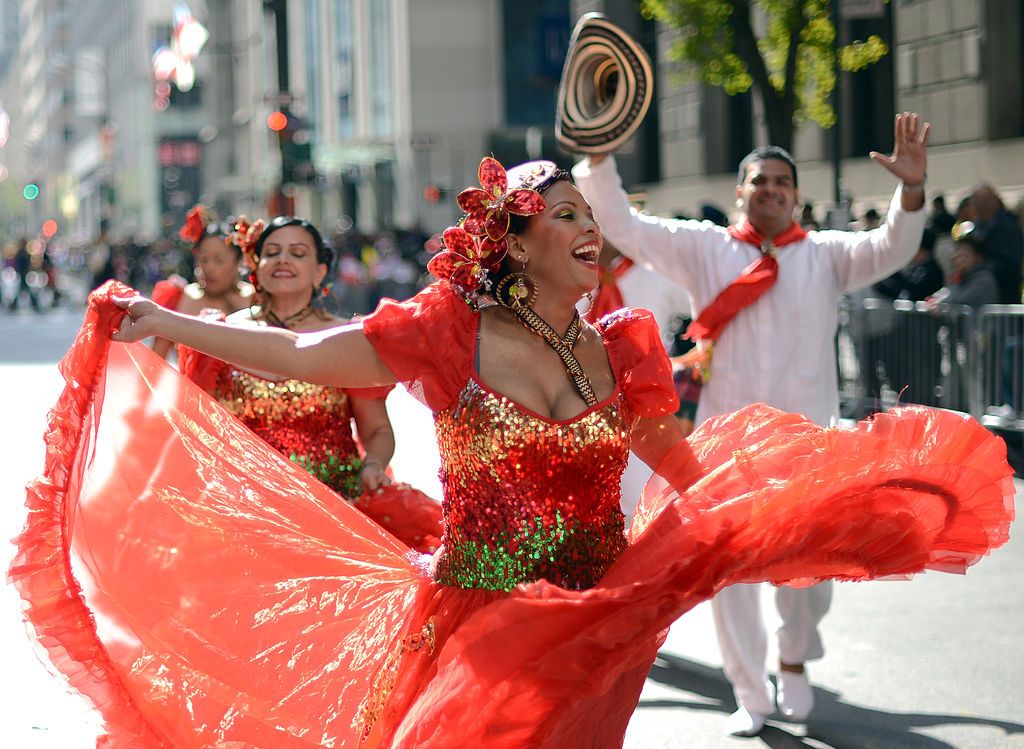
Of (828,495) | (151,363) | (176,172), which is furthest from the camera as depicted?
(176,172)

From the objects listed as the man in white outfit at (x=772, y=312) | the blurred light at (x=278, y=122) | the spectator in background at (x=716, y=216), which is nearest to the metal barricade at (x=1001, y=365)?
the spectator in background at (x=716, y=216)

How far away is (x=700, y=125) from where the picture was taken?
2606 cm

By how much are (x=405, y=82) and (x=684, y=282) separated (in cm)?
4190

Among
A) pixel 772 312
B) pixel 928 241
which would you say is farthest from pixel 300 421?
pixel 928 241

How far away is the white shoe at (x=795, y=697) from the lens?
6.13 m

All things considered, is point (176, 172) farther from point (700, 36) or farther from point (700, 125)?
point (700, 36)

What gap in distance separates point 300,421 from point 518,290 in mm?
2176

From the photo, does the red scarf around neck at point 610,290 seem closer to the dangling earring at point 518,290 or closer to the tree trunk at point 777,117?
the dangling earring at point 518,290

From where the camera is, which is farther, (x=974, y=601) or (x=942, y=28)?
(x=942, y=28)

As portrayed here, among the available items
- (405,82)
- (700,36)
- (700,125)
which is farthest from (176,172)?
(700,36)

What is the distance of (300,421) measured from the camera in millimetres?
5965

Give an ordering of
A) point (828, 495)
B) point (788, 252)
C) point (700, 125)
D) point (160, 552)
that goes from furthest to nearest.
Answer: point (700, 125) → point (788, 252) → point (160, 552) → point (828, 495)

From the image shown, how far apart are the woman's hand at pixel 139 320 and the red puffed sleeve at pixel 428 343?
54cm

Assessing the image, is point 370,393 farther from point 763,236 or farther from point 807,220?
point 807,220
